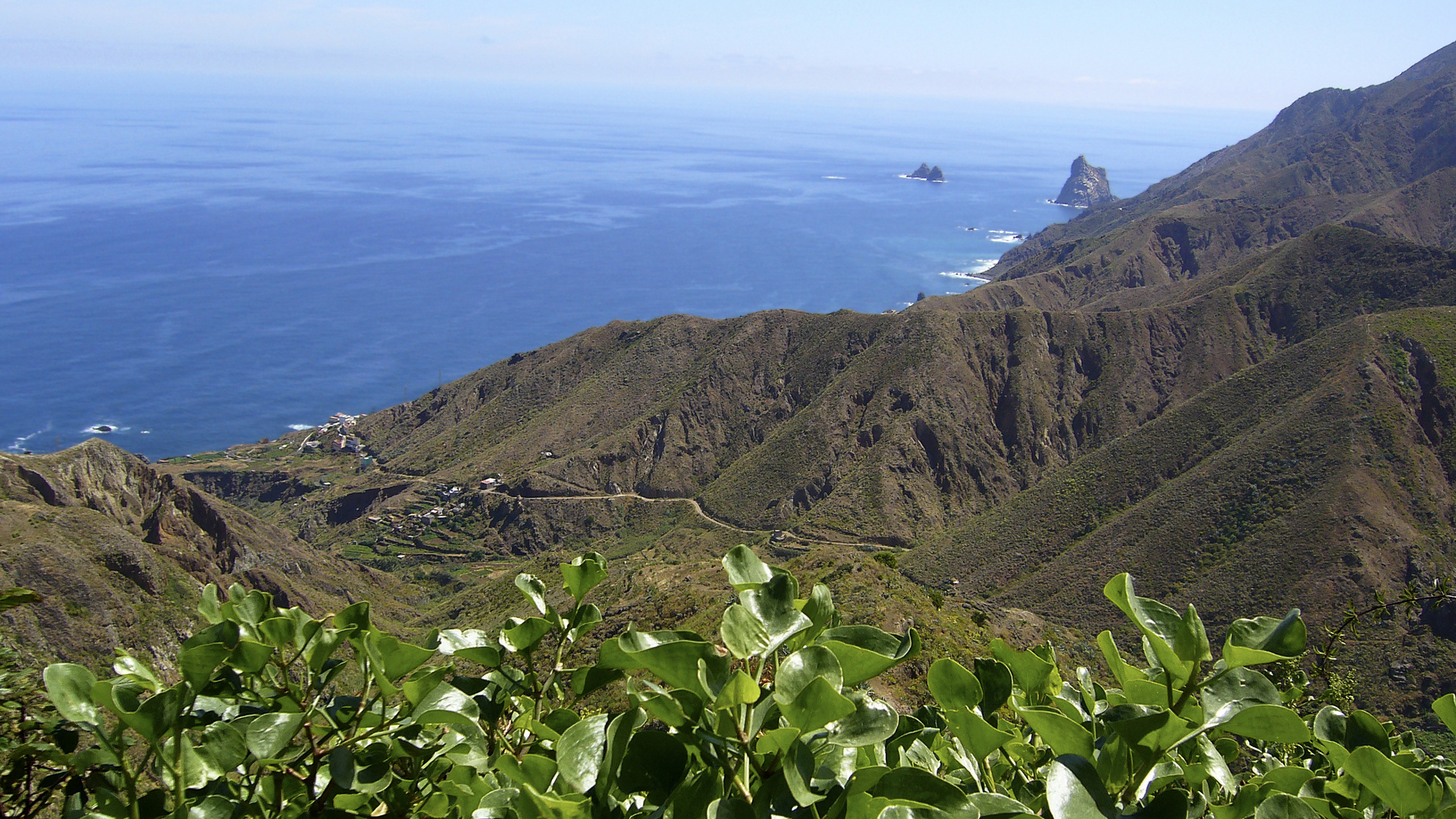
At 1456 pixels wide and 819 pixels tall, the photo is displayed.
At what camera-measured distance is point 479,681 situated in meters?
2.58

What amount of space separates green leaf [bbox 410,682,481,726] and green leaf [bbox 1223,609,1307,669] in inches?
70.0

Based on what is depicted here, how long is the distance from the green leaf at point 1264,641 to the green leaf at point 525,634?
5.70 ft

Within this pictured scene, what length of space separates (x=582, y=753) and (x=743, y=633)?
0.46 meters


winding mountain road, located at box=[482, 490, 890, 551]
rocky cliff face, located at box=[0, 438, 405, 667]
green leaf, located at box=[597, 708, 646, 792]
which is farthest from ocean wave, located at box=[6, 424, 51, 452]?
green leaf, located at box=[597, 708, 646, 792]

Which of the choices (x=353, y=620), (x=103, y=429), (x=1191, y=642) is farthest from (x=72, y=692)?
(x=103, y=429)

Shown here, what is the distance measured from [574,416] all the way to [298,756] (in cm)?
8139

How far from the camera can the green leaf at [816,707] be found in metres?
1.57

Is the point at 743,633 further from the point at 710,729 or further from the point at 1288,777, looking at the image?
the point at 1288,777

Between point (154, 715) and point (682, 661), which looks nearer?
point (682, 661)

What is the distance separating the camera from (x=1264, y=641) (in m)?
2.11

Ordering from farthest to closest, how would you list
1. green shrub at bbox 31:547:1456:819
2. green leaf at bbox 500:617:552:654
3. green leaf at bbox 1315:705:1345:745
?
green leaf at bbox 1315:705:1345:745
green leaf at bbox 500:617:552:654
green shrub at bbox 31:547:1456:819

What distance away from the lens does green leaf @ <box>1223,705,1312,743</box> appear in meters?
1.79

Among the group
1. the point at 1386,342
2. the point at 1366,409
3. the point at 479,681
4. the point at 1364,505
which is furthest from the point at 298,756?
the point at 1386,342

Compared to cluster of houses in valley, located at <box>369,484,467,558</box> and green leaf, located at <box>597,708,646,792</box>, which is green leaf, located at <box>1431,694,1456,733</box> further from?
cluster of houses in valley, located at <box>369,484,467,558</box>
